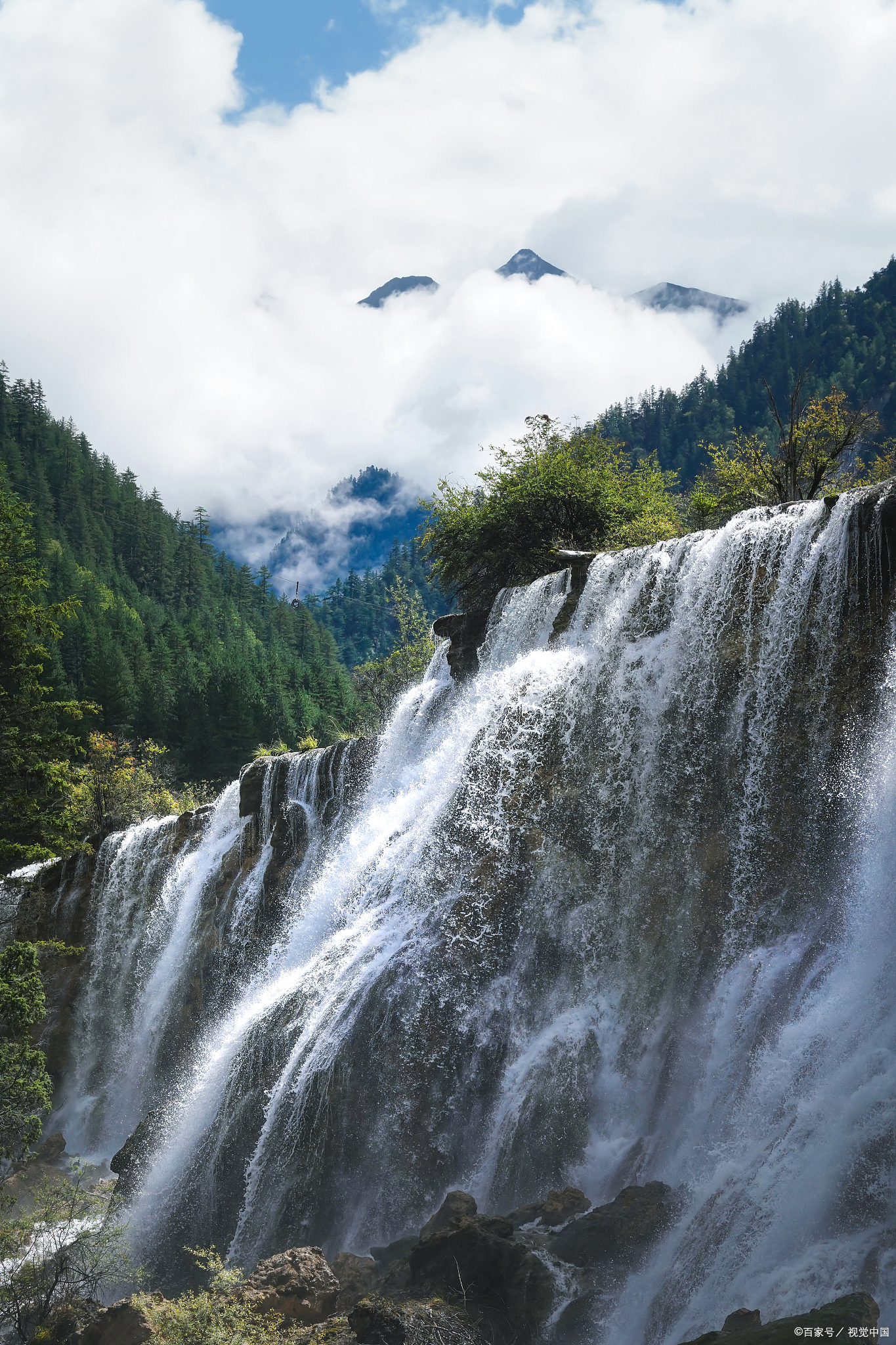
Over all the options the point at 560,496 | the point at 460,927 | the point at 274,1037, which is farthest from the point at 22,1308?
the point at 560,496

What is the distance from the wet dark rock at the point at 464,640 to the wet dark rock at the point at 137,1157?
1214 centimetres

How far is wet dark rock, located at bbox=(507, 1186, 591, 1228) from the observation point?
1259 cm

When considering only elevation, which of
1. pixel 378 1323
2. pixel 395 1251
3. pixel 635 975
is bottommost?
pixel 395 1251

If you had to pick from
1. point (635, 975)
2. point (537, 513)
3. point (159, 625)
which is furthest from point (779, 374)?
point (635, 975)

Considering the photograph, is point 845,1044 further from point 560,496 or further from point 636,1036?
point 560,496

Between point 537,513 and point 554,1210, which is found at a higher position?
point 537,513

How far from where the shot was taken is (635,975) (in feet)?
49.1

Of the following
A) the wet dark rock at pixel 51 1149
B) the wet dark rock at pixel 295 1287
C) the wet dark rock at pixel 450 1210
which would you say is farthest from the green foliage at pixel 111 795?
the wet dark rock at pixel 450 1210

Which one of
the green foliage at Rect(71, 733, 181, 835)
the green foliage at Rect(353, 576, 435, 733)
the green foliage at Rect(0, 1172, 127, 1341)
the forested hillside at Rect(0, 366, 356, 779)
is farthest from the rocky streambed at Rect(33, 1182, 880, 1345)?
the forested hillside at Rect(0, 366, 356, 779)

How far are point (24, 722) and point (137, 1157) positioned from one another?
13051 mm

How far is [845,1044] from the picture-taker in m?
11.4

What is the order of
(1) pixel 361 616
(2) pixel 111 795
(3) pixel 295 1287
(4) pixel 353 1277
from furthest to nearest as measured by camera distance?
(1) pixel 361 616 < (2) pixel 111 795 < (4) pixel 353 1277 < (3) pixel 295 1287

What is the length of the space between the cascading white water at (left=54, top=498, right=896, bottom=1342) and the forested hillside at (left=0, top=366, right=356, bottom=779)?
29.3 metres

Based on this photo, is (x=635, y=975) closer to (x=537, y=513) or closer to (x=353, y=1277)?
(x=353, y=1277)
